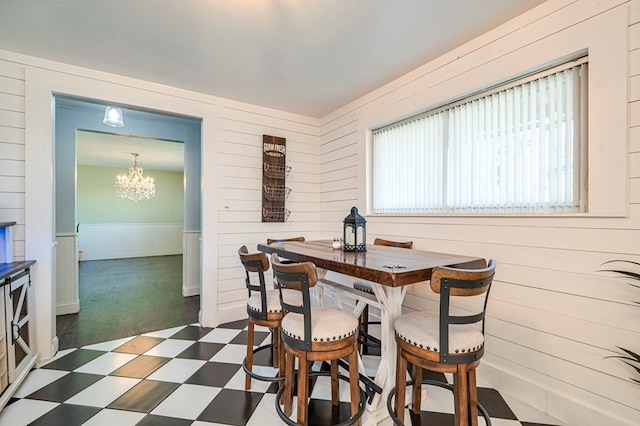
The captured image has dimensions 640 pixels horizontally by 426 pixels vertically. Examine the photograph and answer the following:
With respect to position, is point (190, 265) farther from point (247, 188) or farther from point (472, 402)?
point (472, 402)

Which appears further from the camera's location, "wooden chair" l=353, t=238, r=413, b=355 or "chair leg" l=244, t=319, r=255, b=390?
"wooden chair" l=353, t=238, r=413, b=355

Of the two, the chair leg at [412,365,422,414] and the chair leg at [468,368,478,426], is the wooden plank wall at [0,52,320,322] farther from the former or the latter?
the chair leg at [468,368,478,426]

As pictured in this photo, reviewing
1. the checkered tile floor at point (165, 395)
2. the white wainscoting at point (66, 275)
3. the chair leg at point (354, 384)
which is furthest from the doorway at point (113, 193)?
the chair leg at point (354, 384)

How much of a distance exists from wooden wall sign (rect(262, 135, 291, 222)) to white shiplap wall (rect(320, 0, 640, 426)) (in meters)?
1.93

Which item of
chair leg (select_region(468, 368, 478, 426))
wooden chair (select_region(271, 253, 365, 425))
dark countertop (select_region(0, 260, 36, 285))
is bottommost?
chair leg (select_region(468, 368, 478, 426))

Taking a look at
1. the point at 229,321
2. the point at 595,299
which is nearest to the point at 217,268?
the point at 229,321

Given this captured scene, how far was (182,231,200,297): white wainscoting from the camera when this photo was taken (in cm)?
440

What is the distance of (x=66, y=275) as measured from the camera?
351 cm

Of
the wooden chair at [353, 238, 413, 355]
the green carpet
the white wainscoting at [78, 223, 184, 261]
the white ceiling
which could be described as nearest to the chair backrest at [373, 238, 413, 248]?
the wooden chair at [353, 238, 413, 355]

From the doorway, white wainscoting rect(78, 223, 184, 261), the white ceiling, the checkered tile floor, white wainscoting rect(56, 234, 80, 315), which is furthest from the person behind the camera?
white wainscoting rect(78, 223, 184, 261)

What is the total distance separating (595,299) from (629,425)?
2.09 ft

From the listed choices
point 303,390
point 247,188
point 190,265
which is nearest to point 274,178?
point 247,188

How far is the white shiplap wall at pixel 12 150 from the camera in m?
2.34

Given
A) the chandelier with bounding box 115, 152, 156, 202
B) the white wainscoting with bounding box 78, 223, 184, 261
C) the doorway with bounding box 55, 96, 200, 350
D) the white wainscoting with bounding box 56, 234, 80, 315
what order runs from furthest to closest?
the white wainscoting with bounding box 78, 223, 184, 261
the chandelier with bounding box 115, 152, 156, 202
the doorway with bounding box 55, 96, 200, 350
the white wainscoting with bounding box 56, 234, 80, 315
